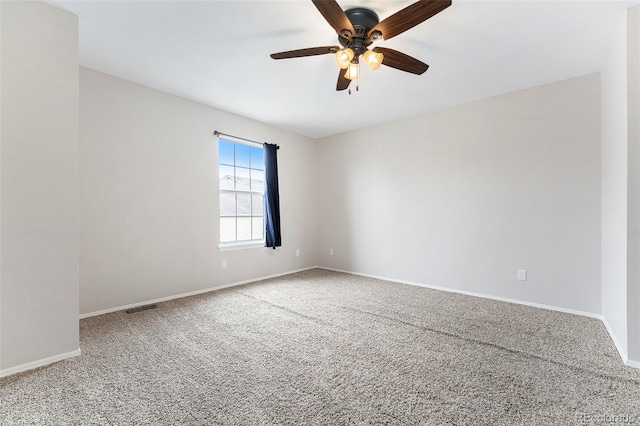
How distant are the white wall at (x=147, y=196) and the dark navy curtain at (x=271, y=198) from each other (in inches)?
11.9

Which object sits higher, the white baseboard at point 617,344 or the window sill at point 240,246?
the window sill at point 240,246

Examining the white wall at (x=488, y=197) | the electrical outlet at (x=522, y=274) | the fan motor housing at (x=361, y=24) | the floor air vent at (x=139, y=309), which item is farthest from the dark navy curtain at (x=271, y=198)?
the electrical outlet at (x=522, y=274)

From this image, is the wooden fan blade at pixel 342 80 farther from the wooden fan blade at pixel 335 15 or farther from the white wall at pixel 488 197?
the white wall at pixel 488 197

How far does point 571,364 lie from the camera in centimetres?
203

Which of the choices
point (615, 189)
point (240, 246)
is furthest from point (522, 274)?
point (240, 246)

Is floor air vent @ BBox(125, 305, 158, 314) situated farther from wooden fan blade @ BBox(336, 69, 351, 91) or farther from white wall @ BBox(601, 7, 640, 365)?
white wall @ BBox(601, 7, 640, 365)

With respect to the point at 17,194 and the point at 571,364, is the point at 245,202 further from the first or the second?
the point at 571,364

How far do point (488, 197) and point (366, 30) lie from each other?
2.66 meters

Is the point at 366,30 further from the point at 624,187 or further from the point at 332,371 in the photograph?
the point at 332,371

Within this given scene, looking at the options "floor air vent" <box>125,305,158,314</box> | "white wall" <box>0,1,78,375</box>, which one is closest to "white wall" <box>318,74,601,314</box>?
"floor air vent" <box>125,305,158,314</box>

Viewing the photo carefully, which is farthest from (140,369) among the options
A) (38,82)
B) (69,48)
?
(69,48)

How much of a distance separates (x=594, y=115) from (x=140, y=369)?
15.4 feet

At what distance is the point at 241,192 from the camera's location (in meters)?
4.43

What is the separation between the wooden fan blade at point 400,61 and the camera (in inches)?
84.3
